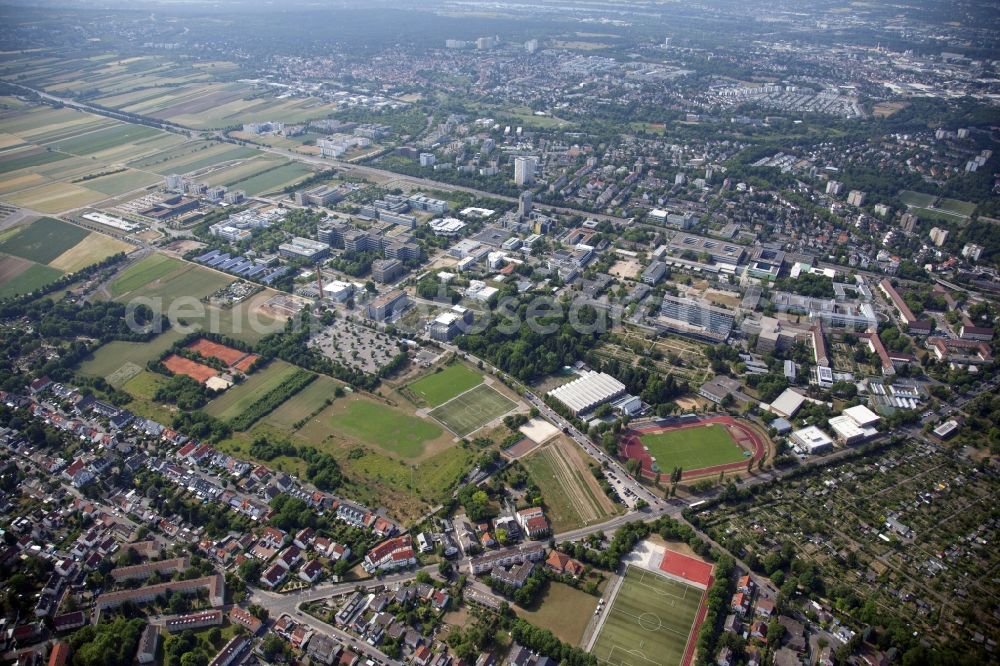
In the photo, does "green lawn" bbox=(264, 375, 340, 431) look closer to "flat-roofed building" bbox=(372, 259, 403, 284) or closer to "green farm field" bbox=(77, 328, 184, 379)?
"green farm field" bbox=(77, 328, 184, 379)

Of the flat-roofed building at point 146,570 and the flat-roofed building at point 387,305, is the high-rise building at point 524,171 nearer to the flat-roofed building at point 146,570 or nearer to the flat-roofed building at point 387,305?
the flat-roofed building at point 387,305

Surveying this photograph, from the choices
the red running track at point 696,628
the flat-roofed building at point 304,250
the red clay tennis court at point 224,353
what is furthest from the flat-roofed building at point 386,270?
the red running track at point 696,628

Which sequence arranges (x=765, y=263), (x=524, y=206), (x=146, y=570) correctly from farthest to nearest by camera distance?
(x=524, y=206), (x=765, y=263), (x=146, y=570)

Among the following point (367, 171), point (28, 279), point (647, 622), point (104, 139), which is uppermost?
point (367, 171)

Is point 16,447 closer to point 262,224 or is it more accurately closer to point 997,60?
point 262,224

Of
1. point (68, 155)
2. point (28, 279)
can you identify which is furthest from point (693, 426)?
point (68, 155)

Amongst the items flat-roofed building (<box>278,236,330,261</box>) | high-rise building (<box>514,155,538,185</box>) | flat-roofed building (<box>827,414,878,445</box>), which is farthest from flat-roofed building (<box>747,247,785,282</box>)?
flat-roofed building (<box>278,236,330,261</box>)

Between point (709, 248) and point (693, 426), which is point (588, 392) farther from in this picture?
→ point (709, 248)
